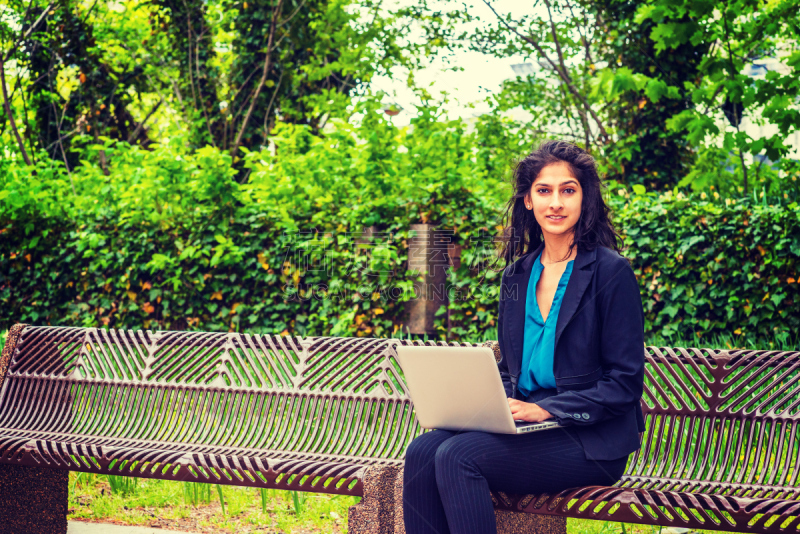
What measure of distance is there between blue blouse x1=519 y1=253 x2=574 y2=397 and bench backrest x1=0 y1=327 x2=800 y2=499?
579 mm

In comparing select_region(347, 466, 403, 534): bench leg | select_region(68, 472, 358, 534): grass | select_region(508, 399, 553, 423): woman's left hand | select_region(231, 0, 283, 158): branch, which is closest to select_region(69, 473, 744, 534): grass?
select_region(68, 472, 358, 534): grass

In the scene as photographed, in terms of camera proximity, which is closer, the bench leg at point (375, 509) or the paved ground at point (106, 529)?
the bench leg at point (375, 509)

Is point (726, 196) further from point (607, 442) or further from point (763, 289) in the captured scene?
point (607, 442)

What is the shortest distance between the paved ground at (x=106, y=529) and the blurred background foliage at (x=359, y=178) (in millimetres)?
2261

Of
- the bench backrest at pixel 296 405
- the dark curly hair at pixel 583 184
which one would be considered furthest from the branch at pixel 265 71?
the dark curly hair at pixel 583 184

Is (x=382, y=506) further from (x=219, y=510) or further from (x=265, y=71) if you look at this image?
(x=265, y=71)

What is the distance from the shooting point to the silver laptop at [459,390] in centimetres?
211

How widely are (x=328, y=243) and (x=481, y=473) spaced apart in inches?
145

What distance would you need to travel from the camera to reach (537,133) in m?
9.20

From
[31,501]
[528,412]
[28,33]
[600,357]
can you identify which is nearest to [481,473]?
[528,412]

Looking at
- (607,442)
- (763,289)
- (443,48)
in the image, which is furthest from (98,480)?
(443,48)

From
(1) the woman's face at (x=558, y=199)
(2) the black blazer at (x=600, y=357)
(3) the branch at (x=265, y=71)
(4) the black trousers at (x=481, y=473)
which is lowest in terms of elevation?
(4) the black trousers at (x=481, y=473)

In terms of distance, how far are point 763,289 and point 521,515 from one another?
8.42 feet

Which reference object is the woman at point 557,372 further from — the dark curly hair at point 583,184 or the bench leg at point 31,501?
the bench leg at point 31,501
